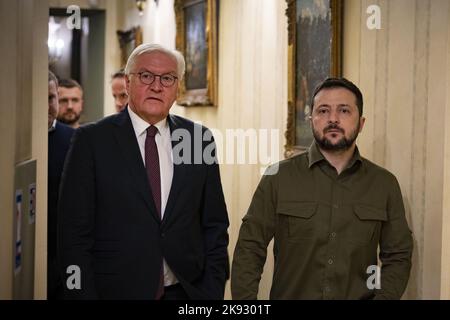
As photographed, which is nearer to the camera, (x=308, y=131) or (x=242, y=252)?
(x=242, y=252)

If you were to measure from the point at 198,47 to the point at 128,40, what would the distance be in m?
2.66

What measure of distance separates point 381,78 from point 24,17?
1.47m

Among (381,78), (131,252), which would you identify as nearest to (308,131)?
(381,78)

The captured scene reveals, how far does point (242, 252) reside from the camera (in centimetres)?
274

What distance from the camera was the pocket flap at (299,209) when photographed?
266 centimetres

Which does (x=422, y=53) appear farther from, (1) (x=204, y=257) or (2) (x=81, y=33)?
(2) (x=81, y=33)

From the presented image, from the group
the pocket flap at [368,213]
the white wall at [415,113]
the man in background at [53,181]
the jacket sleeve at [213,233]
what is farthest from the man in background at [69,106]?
the pocket flap at [368,213]

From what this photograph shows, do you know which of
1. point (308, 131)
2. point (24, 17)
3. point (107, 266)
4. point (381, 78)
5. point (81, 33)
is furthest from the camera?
point (81, 33)

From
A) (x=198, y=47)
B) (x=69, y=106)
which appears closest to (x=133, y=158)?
(x=69, y=106)

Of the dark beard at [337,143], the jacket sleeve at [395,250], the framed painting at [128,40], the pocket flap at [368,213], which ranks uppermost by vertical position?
the framed painting at [128,40]

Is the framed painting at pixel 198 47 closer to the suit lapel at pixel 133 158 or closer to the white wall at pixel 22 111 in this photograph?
the white wall at pixel 22 111

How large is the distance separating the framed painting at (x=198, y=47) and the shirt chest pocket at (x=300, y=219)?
239cm

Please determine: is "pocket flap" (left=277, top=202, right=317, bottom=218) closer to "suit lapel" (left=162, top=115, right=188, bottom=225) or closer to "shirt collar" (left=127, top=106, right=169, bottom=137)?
"suit lapel" (left=162, top=115, right=188, bottom=225)
